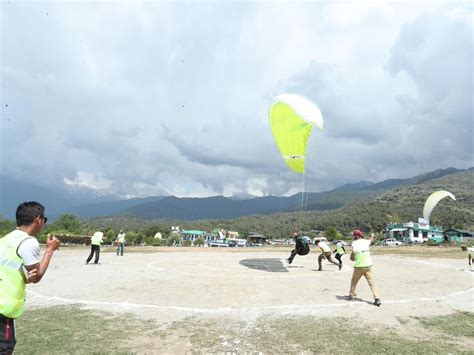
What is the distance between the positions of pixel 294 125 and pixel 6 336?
1544 cm

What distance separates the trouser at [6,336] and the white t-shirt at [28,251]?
2.08 ft

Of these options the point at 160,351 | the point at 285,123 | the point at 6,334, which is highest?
the point at 285,123

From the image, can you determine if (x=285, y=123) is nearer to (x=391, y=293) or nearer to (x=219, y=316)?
(x=391, y=293)

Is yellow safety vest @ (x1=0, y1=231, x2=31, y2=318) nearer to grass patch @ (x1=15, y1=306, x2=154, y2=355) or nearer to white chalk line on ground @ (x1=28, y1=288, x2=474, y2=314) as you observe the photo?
grass patch @ (x1=15, y1=306, x2=154, y2=355)

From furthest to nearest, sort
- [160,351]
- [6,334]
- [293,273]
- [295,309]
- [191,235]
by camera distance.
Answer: [191,235] → [293,273] → [295,309] → [160,351] → [6,334]

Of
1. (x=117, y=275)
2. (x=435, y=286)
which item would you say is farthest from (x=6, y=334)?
(x=435, y=286)

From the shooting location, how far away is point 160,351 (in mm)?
6309

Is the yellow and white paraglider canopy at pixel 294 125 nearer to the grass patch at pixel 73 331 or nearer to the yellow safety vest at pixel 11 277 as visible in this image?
the grass patch at pixel 73 331

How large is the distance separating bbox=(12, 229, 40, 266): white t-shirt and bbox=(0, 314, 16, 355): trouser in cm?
63

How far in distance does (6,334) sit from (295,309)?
279 inches

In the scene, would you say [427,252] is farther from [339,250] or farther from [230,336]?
[230,336]

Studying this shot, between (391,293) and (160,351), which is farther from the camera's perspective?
(391,293)

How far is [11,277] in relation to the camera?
13.1ft

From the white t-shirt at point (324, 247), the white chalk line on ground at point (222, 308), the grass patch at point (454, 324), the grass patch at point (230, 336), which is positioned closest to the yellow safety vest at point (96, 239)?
the white chalk line on ground at point (222, 308)
